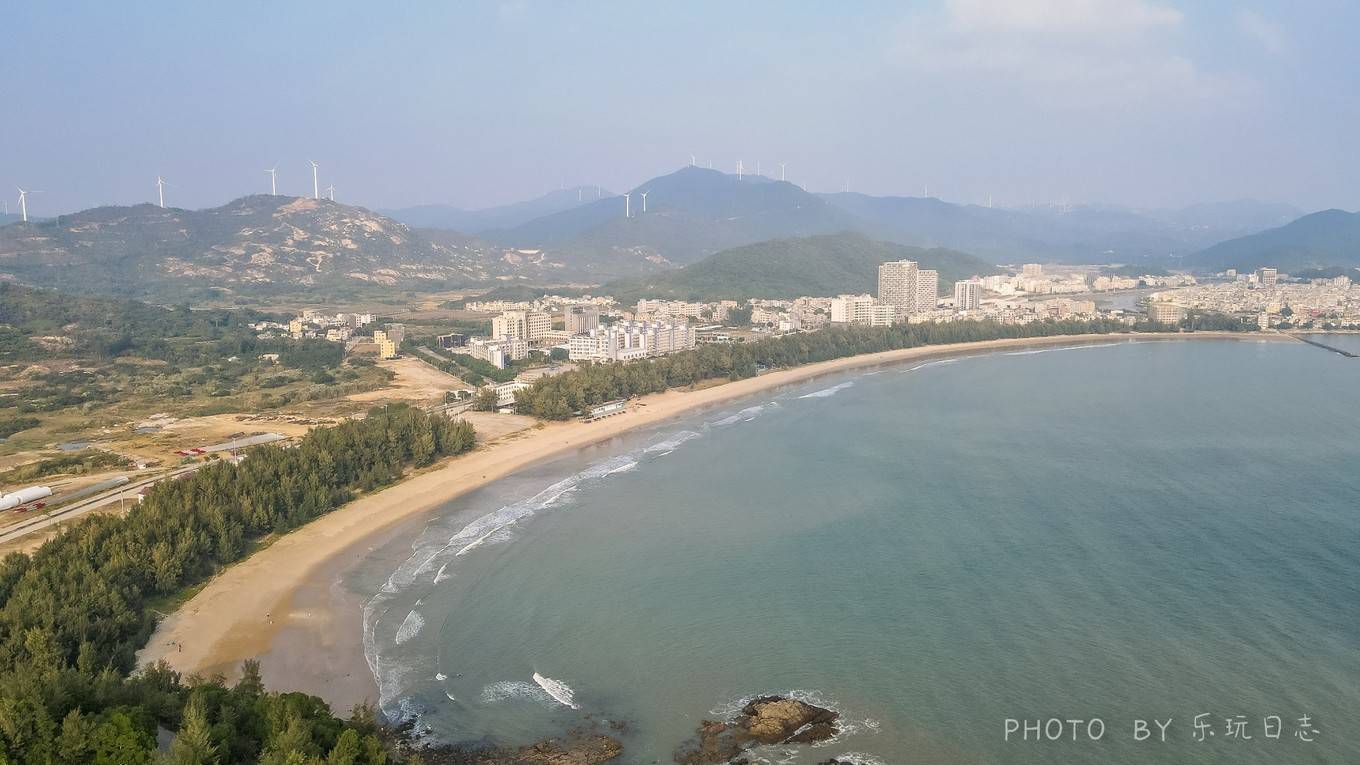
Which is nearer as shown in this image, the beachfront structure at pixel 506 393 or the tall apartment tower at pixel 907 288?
the beachfront structure at pixel 506 393

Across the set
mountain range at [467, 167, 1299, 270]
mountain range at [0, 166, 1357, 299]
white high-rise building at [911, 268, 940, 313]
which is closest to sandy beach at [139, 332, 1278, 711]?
white high-rise building at [911, 268, 940, 313]

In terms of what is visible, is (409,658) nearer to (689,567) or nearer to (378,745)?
(378,745)

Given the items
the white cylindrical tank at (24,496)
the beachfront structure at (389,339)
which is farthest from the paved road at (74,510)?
the beachfront structure at (389,339)

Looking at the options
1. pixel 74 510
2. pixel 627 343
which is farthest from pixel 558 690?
pixel 627 343

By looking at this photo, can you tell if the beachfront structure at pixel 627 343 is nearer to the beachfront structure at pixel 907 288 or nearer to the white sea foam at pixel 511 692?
the beachfront structure at pixel 907 288

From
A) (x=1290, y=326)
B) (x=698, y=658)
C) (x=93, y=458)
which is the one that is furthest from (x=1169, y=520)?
(x=1290, y=326)

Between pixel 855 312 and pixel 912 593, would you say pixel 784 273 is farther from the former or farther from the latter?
pixel 912 593

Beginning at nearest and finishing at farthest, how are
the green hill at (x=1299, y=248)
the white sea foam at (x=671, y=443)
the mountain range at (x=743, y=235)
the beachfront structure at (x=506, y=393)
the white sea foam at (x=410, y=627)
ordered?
the white sea foam at (x=410, y=627) → the white sea foam at (x=671, y=443) → the beachfront structure at (x=506, y=393) → the green hill at (x=1299, y=248) → the mountain range at (x=743, y=235)
